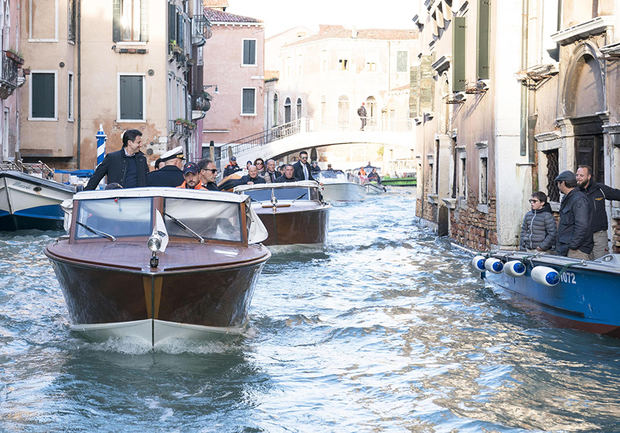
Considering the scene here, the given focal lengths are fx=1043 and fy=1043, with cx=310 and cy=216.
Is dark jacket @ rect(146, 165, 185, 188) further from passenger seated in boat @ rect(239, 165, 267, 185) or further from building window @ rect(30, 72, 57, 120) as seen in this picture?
building window @ rect(30, 72, 57, 120)

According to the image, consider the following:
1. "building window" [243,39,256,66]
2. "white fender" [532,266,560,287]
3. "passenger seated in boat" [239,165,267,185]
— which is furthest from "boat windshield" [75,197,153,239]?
"building window" [243,39,256,66]

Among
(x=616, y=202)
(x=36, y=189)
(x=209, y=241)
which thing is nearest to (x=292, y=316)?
(x=209, y=241)

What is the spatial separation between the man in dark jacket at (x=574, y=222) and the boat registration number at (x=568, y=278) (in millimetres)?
637

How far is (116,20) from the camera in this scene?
27.4 m

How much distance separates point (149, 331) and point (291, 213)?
28.0 ft

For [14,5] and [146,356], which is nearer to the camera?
[146,356]

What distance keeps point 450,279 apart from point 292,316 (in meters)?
3.91

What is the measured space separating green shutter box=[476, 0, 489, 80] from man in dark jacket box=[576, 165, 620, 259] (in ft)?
18.2

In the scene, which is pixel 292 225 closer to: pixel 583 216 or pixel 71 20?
pixel 583 216

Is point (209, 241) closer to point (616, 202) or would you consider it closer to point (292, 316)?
point (292, 316)

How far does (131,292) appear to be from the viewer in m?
7.61

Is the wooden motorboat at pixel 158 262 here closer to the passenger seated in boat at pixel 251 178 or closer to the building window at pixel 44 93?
the passenger seated in boat at pixel 251 178

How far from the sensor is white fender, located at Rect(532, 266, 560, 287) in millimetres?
9039

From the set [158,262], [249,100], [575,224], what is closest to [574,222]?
[575,224]
